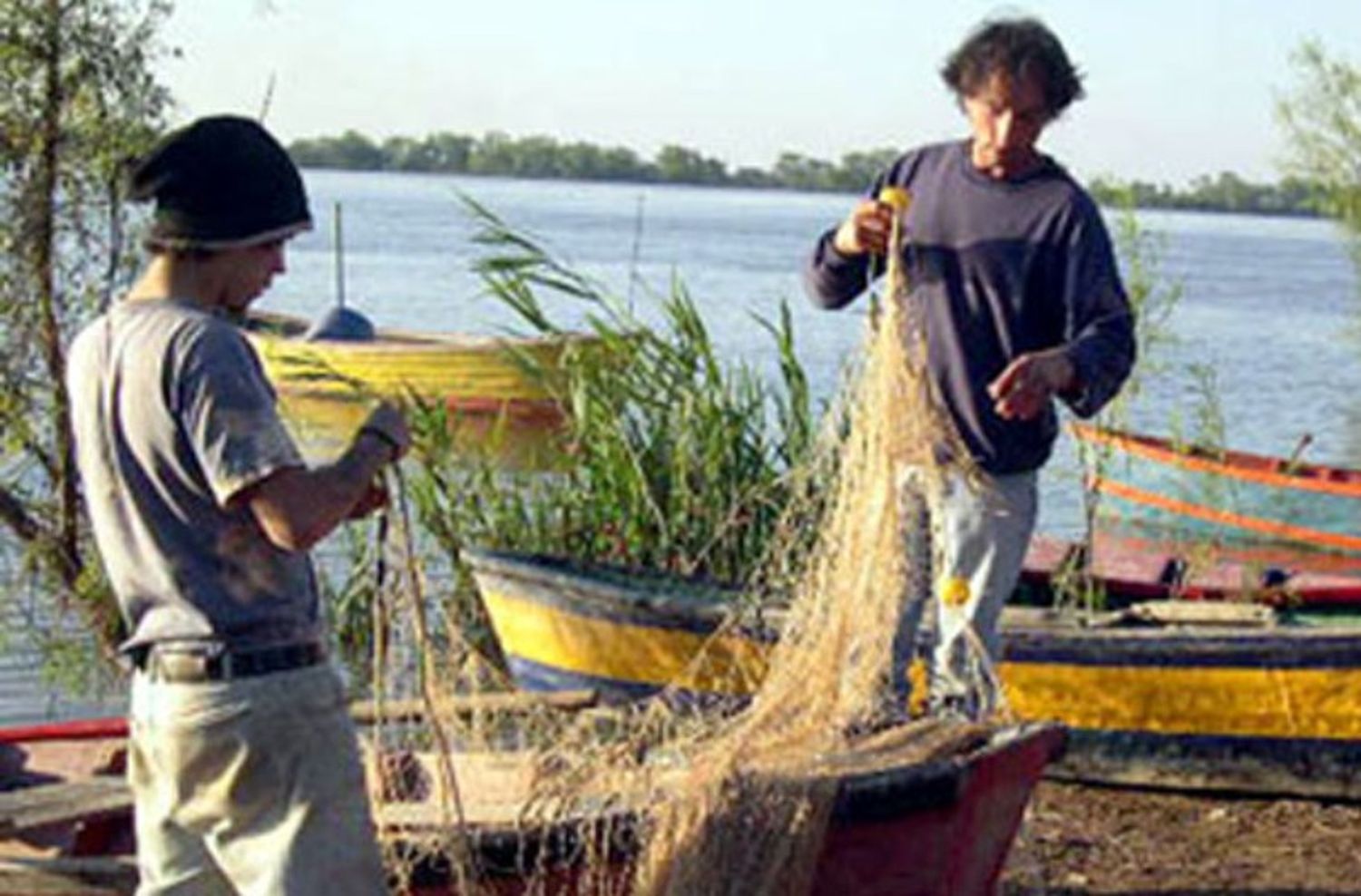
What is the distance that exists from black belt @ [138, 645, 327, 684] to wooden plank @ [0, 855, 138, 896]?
1.14m

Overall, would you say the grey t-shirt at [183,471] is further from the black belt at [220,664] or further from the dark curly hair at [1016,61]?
the dark curly hair at [1016,61]

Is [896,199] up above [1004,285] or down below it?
above

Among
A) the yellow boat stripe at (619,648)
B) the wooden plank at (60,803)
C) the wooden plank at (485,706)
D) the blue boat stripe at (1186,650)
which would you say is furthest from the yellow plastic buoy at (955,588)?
the wooden plank at (60,803)

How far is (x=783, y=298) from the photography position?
33.9ft

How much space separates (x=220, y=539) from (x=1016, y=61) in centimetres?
257

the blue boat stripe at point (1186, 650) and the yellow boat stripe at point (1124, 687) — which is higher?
the blue boat stripe at point (1186, 650)

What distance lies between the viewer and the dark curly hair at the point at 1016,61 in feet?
18.2

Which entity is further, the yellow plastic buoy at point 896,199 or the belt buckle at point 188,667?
the yellow plastic buoy at point 896,199

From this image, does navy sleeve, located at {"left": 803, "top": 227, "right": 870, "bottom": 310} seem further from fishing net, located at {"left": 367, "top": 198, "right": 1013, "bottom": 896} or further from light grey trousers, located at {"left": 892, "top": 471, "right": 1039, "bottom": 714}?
light grey trousers, located at {"left": 892, "top": 471, "right": 1039, "bottom": 714}

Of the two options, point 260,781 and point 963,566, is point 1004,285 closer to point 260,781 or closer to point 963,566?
point 963,566

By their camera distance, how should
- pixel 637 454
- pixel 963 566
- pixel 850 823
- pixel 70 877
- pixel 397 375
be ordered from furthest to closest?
pixel 397 375
pixel 637 454
pixel 963 566
pixel 850 823
pixel 70 877

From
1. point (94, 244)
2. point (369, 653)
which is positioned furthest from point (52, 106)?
point (369, 653)

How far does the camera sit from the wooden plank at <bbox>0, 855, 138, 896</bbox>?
4.73 metres

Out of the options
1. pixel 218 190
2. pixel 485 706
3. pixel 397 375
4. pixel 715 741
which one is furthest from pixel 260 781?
pixel 397 375
